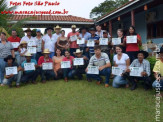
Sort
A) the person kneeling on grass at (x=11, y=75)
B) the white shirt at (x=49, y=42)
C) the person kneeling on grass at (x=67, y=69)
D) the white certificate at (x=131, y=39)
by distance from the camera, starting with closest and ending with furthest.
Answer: the white certificate at (x=131, y=39)
the person kneeling on grass at (x=11, y=75)
the person kneeling on grass at (x=67, y=69)
the white shirt at (x=49, y=42)

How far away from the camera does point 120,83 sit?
5953 mm

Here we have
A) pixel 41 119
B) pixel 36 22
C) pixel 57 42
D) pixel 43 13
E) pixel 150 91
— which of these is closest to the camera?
pixel 41 119

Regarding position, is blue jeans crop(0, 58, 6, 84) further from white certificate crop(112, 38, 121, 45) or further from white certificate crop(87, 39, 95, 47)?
white certificate crop(112, 38, 121, 45)

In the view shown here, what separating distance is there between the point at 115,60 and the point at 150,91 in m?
1.42

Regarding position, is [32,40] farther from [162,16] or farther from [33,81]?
[162,16]

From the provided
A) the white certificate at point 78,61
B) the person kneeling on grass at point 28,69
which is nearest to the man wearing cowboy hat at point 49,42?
the person kneeling on grass at point 28,69

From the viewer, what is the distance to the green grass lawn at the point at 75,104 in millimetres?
3762

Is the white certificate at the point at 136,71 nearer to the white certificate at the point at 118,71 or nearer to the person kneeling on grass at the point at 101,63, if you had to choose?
the white certificate at the point at 118,71

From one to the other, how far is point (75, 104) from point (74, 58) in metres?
2.73

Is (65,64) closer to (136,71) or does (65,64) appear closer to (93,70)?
(93,70)

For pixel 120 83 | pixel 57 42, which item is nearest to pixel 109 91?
pixel 120 83

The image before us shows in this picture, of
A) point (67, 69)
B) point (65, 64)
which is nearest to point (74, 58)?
point (65, 64)

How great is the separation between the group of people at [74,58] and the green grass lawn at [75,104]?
493 mm

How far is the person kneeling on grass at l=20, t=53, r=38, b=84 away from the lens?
262 inches
